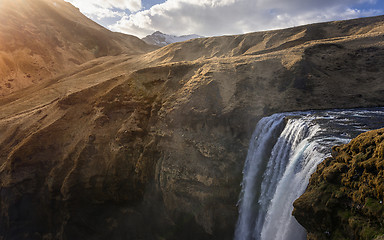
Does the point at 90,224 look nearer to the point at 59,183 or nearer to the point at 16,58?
the point at 59,183

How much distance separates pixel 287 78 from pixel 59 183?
20589 millimetres

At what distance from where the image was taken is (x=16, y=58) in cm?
4200

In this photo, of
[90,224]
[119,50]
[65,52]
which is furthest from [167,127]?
[119,50]

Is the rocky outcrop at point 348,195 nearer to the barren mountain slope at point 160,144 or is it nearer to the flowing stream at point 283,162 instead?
the flowing stream at point 283,162

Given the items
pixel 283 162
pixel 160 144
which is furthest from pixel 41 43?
pixel 283 162

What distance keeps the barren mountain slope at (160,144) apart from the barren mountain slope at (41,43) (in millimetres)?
22538

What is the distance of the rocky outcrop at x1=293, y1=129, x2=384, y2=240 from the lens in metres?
6.32

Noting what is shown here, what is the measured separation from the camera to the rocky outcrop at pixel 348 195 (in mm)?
6316

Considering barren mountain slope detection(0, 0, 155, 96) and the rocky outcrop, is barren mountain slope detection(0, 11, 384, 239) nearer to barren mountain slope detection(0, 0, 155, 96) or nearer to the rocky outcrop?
the rocky outcrop

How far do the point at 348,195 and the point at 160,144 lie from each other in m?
13.3

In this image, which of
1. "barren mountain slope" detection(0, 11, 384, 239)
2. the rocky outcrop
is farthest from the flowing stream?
the rocky outcrop

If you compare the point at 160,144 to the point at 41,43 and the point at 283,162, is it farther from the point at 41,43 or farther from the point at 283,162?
the point at 41,43

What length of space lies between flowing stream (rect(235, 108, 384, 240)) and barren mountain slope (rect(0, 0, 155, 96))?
40.6 meters

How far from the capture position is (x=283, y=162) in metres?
12.4
